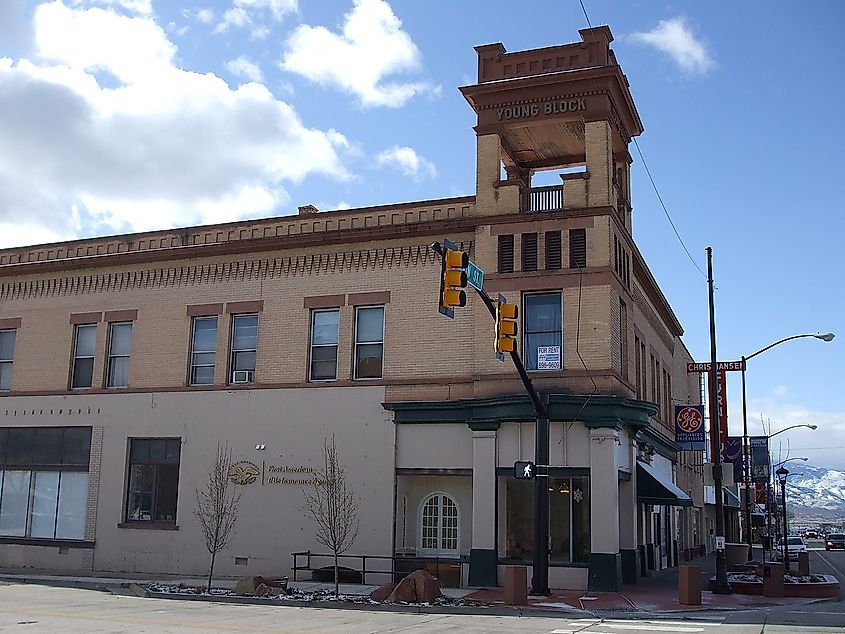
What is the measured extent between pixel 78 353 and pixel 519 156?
1603 cm

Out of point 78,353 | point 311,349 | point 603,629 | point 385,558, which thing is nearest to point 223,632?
point 603,629

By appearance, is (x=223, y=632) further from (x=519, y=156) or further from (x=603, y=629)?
(x=519, y=156)

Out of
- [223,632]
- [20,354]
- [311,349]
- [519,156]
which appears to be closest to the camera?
[223,632]

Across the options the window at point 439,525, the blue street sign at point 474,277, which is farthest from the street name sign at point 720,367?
the blue street sign at point 474,277

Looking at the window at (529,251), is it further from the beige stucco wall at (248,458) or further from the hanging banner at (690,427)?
the hanging banner at (690,427)

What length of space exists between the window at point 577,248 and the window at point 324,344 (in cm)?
730

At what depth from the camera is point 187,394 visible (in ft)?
97.9

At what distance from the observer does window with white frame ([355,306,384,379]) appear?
28.0m

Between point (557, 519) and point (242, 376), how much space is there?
10571mm

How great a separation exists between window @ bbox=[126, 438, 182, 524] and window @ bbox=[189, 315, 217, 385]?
2074mm

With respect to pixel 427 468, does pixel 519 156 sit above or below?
above

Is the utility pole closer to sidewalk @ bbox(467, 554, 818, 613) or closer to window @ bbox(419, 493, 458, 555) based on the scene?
sidewalk @ bbox(467, 554, 818, 613)

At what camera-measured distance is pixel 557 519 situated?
25.4m

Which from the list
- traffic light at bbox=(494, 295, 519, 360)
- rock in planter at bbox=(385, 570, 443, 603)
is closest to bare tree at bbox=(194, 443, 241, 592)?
rock in planter at bbox=(385, 570, 443, 603)
